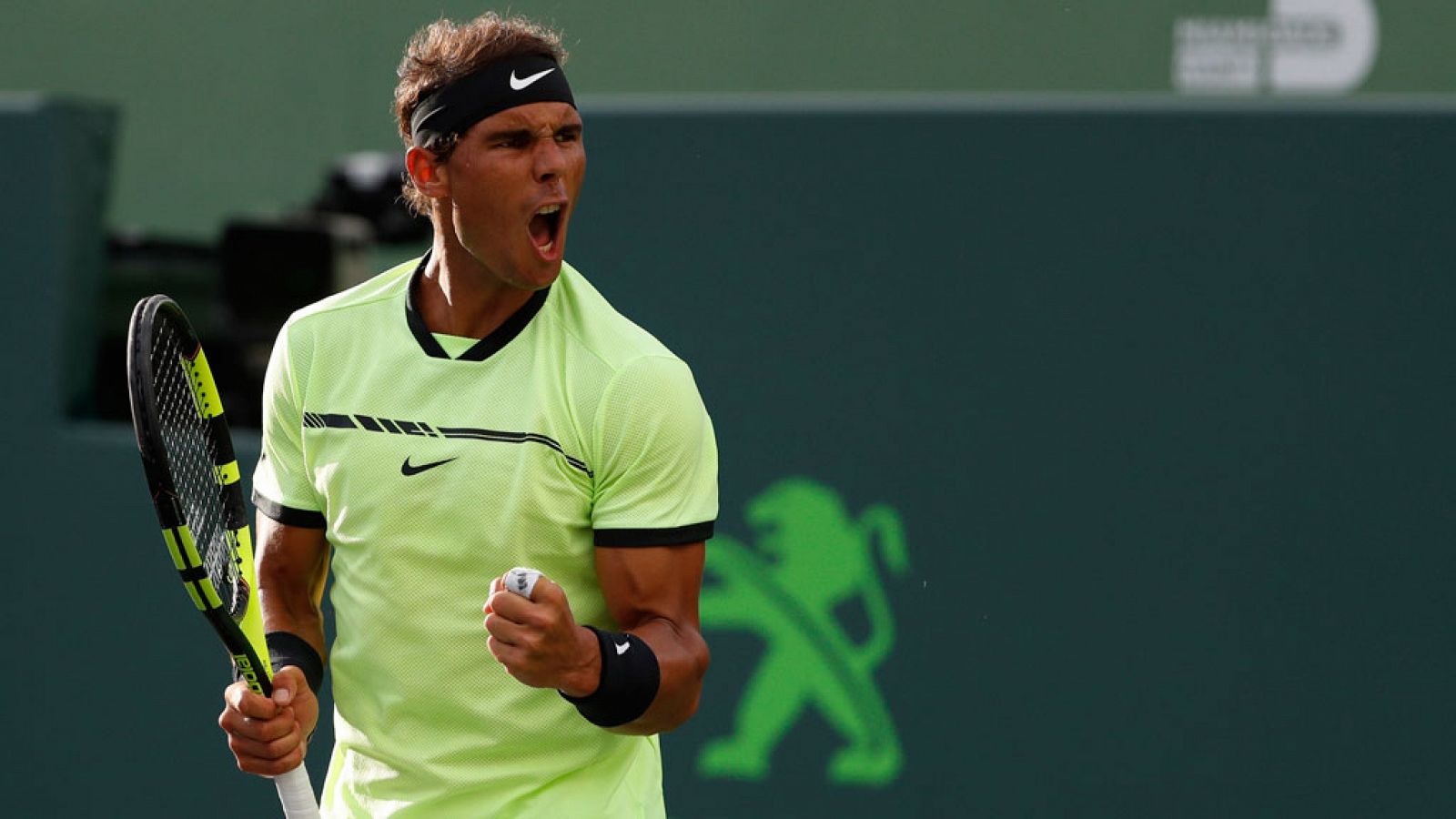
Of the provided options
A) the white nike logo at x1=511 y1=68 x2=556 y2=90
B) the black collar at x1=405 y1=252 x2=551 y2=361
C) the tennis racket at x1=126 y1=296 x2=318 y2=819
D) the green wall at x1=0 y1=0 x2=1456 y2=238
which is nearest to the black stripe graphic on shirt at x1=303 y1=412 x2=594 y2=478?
the black collar at x1=405 y1=252 x2=551 y2=361

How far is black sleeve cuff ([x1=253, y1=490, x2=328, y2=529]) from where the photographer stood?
9.42ft

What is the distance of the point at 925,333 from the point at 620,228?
2.57ft

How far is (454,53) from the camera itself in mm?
2719

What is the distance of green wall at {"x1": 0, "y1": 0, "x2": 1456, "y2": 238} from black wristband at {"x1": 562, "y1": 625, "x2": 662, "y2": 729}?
193 inches

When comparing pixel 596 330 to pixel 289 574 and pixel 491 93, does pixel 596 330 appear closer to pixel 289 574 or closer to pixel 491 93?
pixel 491 93

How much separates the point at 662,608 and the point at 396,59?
17.5 feet

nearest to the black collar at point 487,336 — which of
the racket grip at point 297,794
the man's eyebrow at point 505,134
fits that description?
the man's eyebrow at point 505,134

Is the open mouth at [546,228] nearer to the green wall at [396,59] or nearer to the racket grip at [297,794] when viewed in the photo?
the racket grip at [297,794]

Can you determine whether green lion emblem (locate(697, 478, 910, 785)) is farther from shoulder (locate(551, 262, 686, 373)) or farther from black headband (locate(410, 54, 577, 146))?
black headband (locate(410, 54, 577, 146))

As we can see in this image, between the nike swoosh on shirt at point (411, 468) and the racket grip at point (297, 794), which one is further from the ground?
the nike swoosh on shirt at point (411, 468)

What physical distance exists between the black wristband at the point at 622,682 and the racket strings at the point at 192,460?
2.06 feet

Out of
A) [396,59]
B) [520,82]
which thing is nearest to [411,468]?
[520,82]

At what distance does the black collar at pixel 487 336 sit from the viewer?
8.96 feet

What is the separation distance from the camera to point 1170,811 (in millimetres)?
4621
